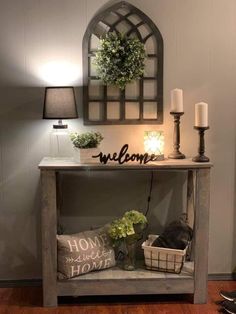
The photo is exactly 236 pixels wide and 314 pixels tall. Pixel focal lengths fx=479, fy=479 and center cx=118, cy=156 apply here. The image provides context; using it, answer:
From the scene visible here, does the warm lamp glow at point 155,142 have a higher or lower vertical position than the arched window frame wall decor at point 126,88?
lower

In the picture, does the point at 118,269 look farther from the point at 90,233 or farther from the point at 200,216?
the point at 200,216

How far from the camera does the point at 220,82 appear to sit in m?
3.39

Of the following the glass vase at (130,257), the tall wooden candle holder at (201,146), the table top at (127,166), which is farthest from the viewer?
the glass vase at (130,257)

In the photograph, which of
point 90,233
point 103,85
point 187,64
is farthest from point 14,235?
point 187,64

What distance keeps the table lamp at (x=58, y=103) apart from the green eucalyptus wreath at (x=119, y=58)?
290 millimetres

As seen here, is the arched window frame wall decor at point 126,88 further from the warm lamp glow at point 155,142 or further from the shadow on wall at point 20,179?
the shadow on wall at point 20,179

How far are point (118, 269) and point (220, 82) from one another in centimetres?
149

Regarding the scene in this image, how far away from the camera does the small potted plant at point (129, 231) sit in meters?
3.14

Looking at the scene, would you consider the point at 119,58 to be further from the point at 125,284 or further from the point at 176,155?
the point at 125,284

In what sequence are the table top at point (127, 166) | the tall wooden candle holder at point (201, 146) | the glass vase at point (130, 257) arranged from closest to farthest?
the table top at point (127, 166)
the tall wooden candle holder at point (201, 146)
the glass vase at point (130, 257)

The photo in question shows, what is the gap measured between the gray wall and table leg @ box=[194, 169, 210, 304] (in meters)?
0.39

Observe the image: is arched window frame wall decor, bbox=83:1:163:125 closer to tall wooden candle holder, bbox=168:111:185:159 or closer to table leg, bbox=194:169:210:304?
tall wooden candle holder, bbox=168:111:185:159

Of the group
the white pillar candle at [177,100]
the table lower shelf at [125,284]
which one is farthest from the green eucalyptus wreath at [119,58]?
the table lower shelf at [125,284]

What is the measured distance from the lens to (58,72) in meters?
3.29
